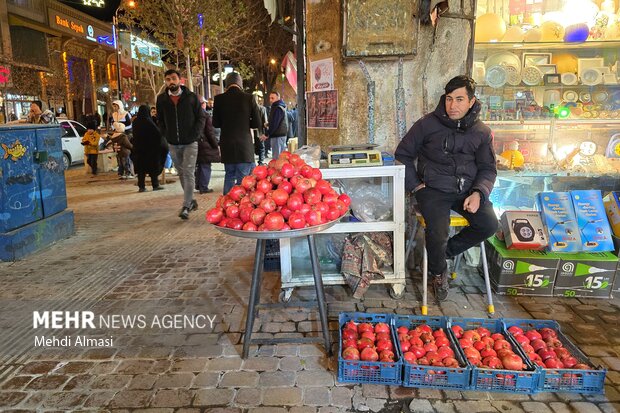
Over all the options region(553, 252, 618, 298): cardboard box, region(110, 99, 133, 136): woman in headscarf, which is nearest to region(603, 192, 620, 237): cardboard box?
region(553, 252, 618, 298): cardboard box

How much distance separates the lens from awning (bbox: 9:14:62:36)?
58.7 ft

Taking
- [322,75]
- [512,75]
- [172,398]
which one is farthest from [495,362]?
[512,75]

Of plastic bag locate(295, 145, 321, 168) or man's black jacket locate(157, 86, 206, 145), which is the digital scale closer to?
plastic bag locate(295, 145, 321, 168)

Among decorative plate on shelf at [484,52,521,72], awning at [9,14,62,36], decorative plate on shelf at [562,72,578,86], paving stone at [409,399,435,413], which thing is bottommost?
paving stone at [409,399,435,413]

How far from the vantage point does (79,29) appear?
2281 centimetres

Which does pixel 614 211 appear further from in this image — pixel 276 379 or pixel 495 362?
pixel 276 379

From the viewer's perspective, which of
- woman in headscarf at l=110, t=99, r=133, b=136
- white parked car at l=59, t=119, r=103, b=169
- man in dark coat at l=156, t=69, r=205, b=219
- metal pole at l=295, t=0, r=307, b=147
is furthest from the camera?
→ white parked car at l=59, t=119, r=103, b=169

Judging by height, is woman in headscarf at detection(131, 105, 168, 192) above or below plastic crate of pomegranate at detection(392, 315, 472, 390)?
above

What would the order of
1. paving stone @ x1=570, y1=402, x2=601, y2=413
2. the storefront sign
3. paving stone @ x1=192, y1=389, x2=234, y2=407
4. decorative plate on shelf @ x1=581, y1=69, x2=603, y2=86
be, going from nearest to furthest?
paving stone @ x1=570, y1=402, x2=601, y2=413
paving stone @ x1=192, y1=389, x2=234, y2=407
decorative plate on shelf @ x1=581, y1=69, x2=603, y2=86
the storefront sign

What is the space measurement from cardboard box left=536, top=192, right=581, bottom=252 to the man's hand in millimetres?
1007

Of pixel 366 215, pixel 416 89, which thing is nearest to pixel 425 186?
pixel 366 215

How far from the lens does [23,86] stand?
1758 centimetres

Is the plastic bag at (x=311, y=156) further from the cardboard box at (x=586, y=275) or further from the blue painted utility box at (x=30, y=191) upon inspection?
the blue painted utility box at (x=30, y=191)

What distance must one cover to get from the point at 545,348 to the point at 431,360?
791 millimetres
